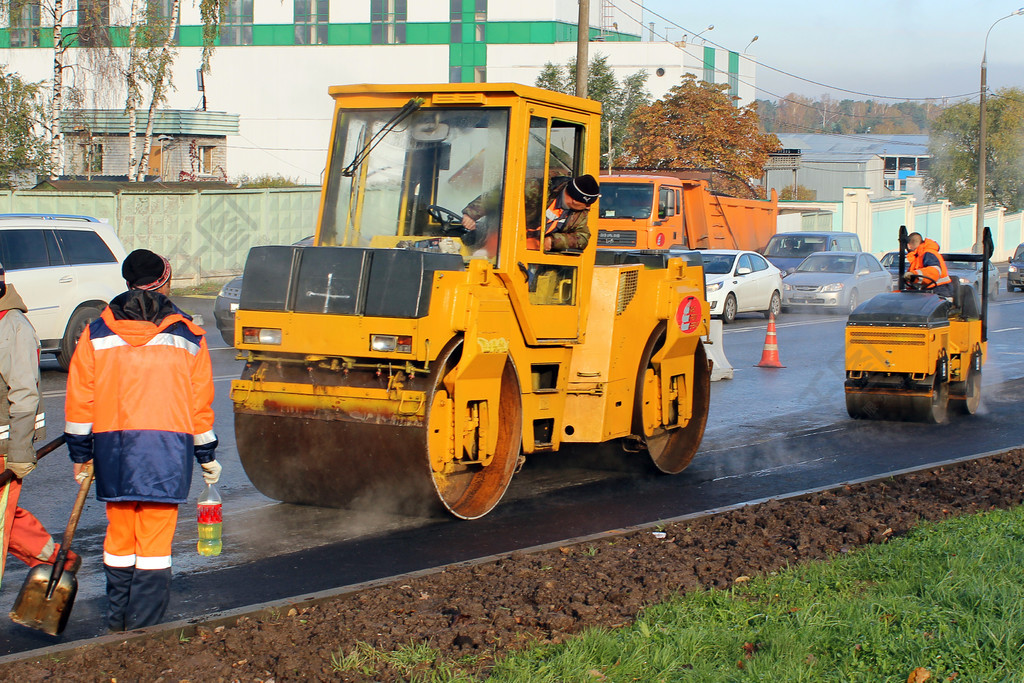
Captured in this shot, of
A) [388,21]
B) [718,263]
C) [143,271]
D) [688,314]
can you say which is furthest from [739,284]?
[388,21]

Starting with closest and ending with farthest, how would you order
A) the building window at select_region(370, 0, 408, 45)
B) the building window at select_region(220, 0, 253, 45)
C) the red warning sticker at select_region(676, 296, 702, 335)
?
the red warning sticker at select_region(676, 296, 702, 335)
the building window at select_region(370, 0, 408, 45)
the building window at select_region(220, 0, 253, 45)

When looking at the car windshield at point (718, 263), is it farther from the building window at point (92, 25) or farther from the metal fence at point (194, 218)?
the building window at point (92, 25)

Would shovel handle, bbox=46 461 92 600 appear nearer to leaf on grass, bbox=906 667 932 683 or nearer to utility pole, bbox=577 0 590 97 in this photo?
leaf on grass, bbox=906 667 932 683

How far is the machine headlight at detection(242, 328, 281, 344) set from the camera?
675 cm

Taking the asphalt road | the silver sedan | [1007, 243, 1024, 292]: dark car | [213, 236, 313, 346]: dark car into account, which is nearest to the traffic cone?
the asphalt road

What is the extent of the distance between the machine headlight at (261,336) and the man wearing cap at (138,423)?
1609 mm

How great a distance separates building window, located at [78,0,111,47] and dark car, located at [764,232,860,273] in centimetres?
1953

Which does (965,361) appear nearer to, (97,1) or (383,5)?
(97,1)

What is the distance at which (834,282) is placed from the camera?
2548 cm

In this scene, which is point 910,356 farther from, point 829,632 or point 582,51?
point 582,51

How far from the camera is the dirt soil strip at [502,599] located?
14.9 ft

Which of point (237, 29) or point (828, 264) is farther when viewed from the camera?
point (237, 29)

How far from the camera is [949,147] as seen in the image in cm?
7344

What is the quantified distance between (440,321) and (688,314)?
2.99m
